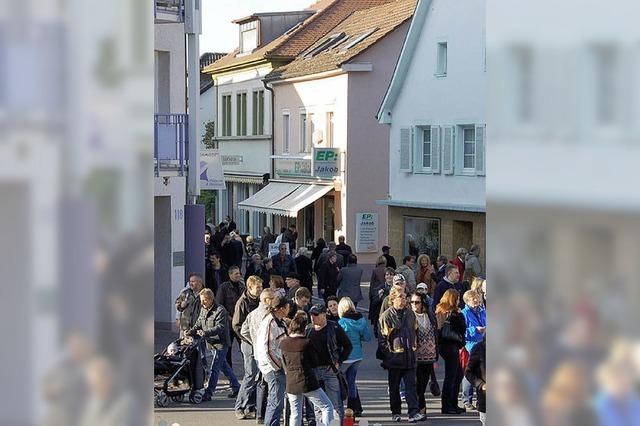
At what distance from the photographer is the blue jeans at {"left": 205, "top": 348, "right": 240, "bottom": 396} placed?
609 inches

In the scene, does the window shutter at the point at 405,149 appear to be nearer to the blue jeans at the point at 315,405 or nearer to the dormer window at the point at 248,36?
the dormer window at the point at 248,36

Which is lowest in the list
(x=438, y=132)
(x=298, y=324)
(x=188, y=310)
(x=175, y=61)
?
(x=188, y=310)

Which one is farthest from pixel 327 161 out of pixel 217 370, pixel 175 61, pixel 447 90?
pixel 217 370

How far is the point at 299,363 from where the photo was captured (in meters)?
12.5

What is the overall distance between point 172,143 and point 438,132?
13960 mm

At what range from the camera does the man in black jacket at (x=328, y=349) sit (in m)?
12.7

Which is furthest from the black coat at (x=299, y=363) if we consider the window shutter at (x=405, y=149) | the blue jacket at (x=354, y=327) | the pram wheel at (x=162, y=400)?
the window shutter at (x=405, y=149)

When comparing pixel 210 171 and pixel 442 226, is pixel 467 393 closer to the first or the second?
pixel 210 171

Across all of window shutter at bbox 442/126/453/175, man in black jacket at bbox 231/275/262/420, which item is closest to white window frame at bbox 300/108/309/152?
window shutter at bbox 442/126/453/175

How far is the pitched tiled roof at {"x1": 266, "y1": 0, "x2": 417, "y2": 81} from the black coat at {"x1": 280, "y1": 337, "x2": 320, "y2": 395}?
29.8 meters
